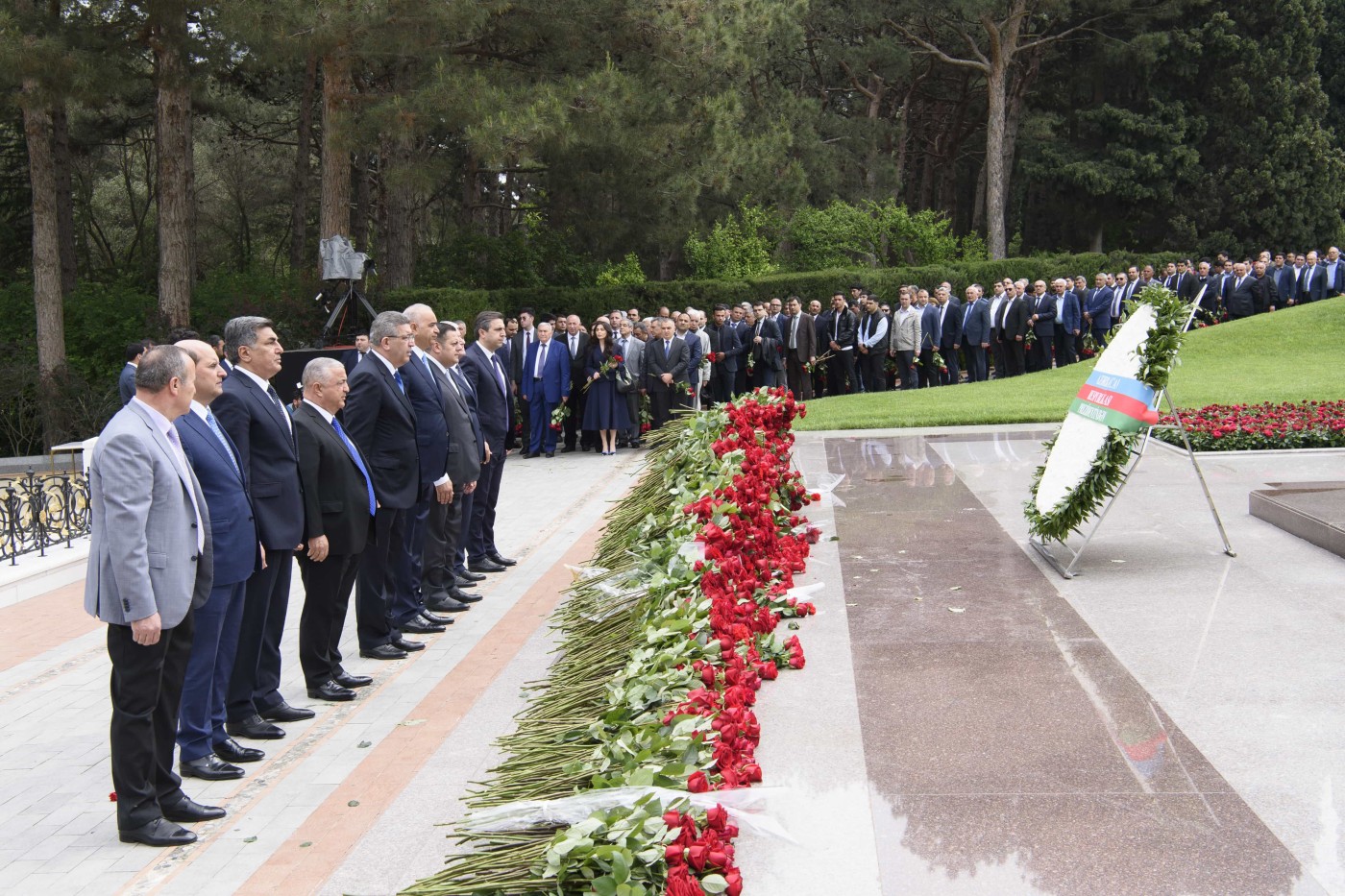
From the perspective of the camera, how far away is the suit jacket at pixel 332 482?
660 cm

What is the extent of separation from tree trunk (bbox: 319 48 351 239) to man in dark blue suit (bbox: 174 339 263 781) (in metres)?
16.2

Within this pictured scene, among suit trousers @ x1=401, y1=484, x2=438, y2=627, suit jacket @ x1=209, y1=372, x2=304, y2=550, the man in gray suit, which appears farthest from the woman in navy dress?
the man in gray suit

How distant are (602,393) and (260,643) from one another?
11.1 meters

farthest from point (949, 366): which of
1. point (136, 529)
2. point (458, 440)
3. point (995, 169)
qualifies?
point (995, 169)

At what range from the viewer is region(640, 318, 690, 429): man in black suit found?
1705cm

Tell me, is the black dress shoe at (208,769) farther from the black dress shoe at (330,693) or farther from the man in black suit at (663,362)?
the man in black suit at (663,362)

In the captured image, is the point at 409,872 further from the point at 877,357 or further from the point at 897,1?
the point at 897,1

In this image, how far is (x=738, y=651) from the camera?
5465mm

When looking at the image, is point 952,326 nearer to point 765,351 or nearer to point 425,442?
point 765,351

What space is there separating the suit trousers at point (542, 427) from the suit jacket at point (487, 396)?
6964mm

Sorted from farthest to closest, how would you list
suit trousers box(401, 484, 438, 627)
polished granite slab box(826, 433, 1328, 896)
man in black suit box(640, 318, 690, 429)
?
man in black suit box(640, 318, 690, 429) → suit trousers box(401, 484, 438, 627) → polished granite slab box(826, 433, 1328, 896)

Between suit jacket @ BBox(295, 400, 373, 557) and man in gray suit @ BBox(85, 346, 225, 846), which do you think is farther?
suit jacket @ BBox(295, 400, 373, 557)

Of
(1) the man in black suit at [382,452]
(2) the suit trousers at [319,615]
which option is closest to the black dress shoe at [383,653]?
(1) the man in black suit at [382,452]

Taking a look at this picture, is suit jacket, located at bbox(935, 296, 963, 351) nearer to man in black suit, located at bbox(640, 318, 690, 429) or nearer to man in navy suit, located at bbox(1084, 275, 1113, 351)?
man in navy suit, located at bbox(1084, 275, 1113, 351)
